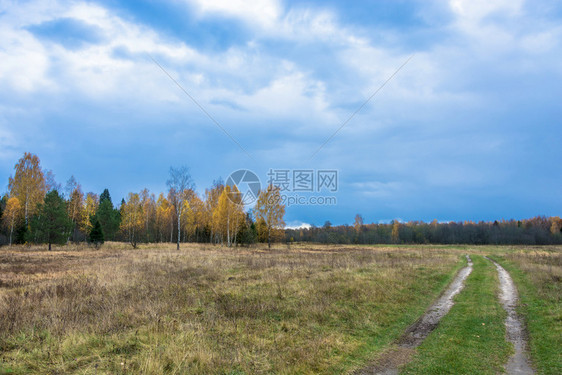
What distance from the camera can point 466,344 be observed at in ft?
24.8

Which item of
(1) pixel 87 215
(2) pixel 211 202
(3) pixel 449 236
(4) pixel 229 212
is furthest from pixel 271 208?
(3) pixel 449 236

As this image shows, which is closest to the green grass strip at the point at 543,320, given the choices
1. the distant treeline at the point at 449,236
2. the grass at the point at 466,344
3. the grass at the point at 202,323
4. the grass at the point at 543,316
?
the grass at the point at 543,316

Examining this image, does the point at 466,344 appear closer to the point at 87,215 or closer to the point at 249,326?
the point at 249,326

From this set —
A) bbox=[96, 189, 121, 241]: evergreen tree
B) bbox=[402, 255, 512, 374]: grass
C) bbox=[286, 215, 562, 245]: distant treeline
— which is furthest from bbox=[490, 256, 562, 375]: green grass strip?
bbox=[286, 215, 562, 245]: distant treeline

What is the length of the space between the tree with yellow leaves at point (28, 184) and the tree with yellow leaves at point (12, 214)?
41.0 inches

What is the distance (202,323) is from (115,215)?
70.3 m

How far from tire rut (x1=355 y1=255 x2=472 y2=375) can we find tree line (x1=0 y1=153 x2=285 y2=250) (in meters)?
32.8

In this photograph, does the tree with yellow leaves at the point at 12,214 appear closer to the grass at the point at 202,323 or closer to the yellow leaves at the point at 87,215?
the yellow leaves at the point at 87,215

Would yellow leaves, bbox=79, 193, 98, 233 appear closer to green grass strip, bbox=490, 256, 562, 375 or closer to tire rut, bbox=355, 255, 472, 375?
tire rut, bbox=355, 255, 472, 375

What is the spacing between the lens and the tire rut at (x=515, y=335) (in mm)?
6203

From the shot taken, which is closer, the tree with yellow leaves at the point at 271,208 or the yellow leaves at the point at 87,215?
the tree with yellow leaves at the point at 271,208

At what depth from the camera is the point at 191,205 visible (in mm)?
65750

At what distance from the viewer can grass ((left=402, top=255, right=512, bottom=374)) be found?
6238 mm

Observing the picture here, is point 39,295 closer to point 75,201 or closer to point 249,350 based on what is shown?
point 249,350
